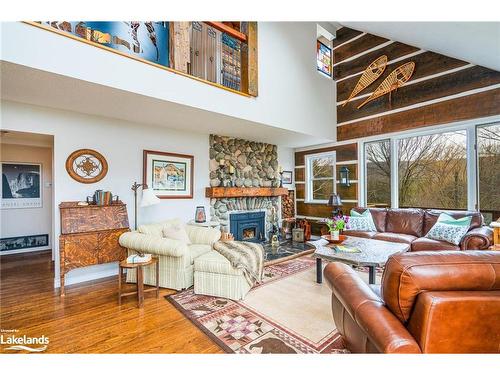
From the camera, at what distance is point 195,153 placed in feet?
15.2

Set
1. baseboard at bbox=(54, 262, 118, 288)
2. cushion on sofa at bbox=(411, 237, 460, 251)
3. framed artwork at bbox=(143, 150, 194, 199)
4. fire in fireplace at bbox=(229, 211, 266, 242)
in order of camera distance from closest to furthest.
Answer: baseboard at bbox=(54, 262, 118, 288) < cushion on sofa at bbox=(411, 237, 460, 251) < framed artwork at bbox=(143, 150, 194, 199) < fire in fireplace at bbox=(229, 211, 266, 242)

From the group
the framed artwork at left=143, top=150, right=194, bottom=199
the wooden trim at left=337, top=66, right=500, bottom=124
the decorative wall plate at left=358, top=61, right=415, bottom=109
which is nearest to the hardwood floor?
the framed artwork at left=143, top=150, right=194, bottom=199

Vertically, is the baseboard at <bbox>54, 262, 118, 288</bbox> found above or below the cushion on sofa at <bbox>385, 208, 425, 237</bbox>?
below

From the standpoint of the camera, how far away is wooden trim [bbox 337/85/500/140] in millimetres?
3750

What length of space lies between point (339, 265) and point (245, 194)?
342 cm

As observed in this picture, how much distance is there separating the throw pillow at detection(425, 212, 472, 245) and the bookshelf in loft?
3.36 m

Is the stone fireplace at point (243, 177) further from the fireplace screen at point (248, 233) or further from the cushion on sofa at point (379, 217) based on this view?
the cushion on sofa at point (379, 217)

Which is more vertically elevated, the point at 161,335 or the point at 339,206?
A: the point at 339,206

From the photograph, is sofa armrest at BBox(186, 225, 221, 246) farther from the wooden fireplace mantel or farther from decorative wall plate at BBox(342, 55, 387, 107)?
decorative wall plate at BBox(342, 55, 387, 107)

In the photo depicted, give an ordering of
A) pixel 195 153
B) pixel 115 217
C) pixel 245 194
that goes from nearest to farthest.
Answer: pixel 115 217
pixel 195 153
pixel 245 194

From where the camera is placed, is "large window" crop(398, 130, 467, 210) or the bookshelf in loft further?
"large window" crop(398, 130, 467, 210)
